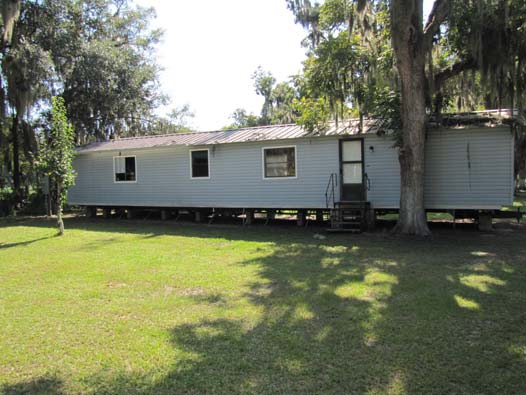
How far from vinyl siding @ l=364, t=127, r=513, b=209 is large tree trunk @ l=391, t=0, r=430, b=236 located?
3.66ft

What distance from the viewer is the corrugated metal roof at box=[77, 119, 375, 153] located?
448 inches

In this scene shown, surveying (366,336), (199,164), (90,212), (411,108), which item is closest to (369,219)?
(411,108)

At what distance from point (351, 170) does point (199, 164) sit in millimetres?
5118

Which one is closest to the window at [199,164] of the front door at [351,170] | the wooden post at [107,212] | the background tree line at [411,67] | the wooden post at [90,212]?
the background tree line at [411,67]

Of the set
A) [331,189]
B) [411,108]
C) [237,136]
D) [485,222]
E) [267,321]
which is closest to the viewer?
[267,321]

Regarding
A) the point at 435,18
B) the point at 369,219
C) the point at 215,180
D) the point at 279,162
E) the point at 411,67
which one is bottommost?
the point at 369,219

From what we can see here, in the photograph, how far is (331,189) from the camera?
11523 mm

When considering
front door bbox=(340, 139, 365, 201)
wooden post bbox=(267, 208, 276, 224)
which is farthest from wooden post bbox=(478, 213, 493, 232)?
wooden post bbox=(267, 208, 276, 224)

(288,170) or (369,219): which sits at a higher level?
(288,170)

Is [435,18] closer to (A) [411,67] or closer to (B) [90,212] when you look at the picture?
(A) [411,67]

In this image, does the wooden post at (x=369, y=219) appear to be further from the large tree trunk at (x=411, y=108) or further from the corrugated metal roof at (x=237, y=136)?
the corrugated metal roof at (x=237, y=136)

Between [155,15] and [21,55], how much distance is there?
9119 mm

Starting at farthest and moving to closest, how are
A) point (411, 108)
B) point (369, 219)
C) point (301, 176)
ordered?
1. point (301, 176)
2. point (369, 219)
3. point (411, 108)

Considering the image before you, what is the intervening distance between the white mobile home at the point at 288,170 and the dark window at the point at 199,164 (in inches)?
1.3
